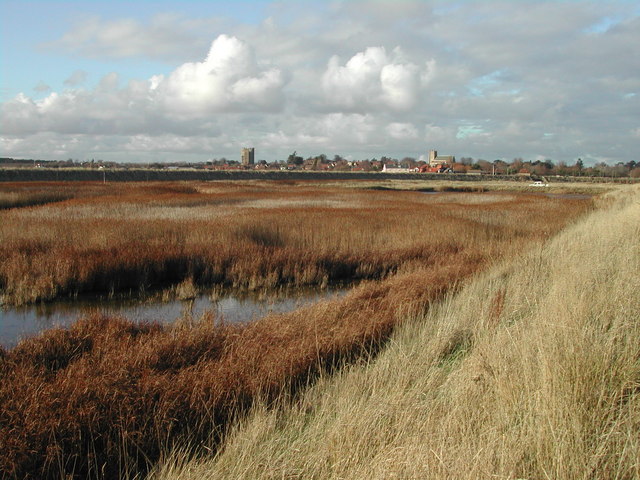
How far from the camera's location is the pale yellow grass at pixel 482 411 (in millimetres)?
3201

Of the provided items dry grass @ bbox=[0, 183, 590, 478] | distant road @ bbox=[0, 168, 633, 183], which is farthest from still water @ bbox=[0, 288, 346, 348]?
distant road @ bbox=[0, 168, 633, 183]

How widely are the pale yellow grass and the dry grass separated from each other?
1.80 feet

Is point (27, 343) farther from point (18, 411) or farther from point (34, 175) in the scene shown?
point (34, 175)

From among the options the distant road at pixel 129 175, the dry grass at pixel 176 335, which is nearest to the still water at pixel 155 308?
the dry grass at pixel 176 335

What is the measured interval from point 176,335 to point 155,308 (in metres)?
4.19

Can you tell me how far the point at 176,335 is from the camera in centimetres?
703

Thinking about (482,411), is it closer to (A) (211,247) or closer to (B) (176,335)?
(B) (176,335)

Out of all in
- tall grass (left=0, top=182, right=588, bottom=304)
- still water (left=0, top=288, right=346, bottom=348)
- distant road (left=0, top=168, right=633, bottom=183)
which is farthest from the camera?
distant road (left=0, top=168, right=633, bottom=183)

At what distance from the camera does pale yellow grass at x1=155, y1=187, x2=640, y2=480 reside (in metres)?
3.20

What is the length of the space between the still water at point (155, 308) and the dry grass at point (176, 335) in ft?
1.98

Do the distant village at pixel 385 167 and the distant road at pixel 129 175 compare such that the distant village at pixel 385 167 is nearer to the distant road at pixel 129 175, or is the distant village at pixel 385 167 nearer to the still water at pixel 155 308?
the distant road at pixel 129 175

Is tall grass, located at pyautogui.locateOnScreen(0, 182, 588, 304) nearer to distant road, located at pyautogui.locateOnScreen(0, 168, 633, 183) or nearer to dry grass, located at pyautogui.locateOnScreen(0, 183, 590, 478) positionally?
dry grass, located at pyautogui.locateOnScreen(0, 183, 590, 478)

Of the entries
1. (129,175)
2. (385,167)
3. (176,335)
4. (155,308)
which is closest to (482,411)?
(176,335)

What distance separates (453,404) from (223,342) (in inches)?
139
